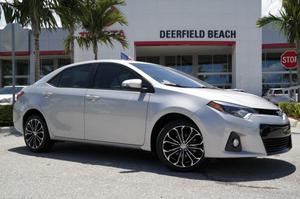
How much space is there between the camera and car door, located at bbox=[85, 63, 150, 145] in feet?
22.1

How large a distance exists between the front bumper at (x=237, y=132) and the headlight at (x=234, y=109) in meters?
0.06

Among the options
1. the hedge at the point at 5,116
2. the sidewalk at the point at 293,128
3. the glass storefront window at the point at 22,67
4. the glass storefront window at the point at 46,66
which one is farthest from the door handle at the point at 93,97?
the glass storefront window at the point at 22,67

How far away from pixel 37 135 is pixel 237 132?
379 centimetres

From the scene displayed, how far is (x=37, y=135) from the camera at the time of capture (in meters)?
8.12

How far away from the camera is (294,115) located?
1573 cm

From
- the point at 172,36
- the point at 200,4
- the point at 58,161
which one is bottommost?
the point at 58,161

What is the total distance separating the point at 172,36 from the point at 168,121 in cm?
2655

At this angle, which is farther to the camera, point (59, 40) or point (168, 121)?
point (59, 40)

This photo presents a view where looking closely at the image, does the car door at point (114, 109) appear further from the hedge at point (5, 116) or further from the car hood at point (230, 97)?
the hedge at point (5, 116)

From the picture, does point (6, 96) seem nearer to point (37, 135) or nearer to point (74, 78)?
point (37, 135)

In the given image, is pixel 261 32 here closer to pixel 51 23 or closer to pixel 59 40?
pixel 59 40

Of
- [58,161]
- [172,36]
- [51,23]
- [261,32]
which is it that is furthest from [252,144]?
[261,32]

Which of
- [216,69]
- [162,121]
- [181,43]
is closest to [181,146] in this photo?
[162,121]

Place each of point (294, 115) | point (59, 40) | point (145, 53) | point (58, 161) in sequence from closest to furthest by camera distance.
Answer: point (58, 161), point (294, 115), point (59, 40), point (145, 53)
